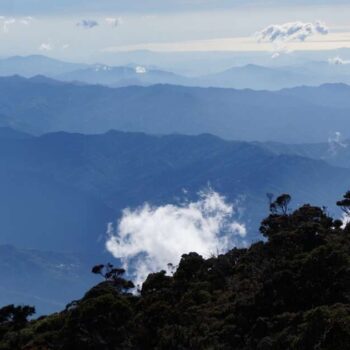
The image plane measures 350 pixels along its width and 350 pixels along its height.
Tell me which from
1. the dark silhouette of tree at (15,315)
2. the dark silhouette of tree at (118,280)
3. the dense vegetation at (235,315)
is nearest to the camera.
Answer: the dense vegetation at (235,315)

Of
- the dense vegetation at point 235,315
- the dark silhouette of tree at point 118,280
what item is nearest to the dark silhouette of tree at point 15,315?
the dense vegetation at point 235,315

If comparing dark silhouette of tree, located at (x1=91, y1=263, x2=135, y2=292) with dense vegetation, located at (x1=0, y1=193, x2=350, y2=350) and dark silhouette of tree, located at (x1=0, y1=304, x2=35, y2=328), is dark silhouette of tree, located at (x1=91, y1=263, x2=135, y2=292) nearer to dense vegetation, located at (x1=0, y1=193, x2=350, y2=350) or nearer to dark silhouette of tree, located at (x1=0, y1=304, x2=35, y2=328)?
dark silhouette of tree, located at (x1=0, y1=304, x2=35, y2=328)

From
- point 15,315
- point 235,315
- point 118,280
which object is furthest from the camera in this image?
point 118,280

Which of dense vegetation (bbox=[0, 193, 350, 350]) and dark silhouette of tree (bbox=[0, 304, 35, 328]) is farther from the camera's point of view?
dark silhouette of tree (bbox=[0, 304, 35, 328])

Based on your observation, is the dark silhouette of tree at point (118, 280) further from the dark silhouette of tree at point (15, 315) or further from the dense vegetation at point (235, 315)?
the dense vegetation at point (235, 315)

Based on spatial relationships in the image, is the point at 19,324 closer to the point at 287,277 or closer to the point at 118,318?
the point at 118,318

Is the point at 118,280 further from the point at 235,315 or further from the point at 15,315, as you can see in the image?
the point at 235,315

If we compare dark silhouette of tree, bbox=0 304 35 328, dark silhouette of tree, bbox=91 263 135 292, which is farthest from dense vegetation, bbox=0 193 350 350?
dark silhouette of tree, bbox=91 263 135 292

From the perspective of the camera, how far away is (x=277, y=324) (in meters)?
30.9

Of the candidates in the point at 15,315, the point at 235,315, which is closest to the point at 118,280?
the point at 15,315

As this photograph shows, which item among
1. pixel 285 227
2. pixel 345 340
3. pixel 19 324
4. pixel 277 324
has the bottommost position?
pixel 345 340

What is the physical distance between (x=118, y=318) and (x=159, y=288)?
55.3 feet

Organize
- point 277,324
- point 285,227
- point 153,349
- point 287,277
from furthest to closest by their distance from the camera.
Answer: point 285,227 < point 287,277 < point 153,349 < point 277,324

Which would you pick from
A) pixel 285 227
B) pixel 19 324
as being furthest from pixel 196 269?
pixel 19 324
